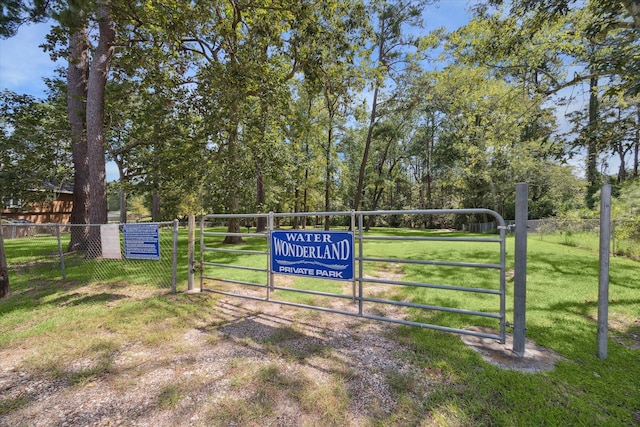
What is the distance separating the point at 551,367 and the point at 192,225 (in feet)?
17.4

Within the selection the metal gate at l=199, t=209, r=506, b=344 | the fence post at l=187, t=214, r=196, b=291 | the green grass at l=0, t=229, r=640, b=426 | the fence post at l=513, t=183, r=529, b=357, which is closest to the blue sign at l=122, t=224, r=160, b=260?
the fence post at l=187, t=214, r=196, b=291

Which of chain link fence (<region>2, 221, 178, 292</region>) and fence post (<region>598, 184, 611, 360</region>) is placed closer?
fence post (<region>598, 184, 611, 360</region>)

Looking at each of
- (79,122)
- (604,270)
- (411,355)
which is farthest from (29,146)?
(604,270)

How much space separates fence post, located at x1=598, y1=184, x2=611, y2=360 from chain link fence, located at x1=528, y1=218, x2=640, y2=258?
2137 millimetres

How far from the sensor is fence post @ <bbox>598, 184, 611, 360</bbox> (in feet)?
8.81

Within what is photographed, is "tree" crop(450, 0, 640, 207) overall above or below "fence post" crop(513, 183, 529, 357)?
above

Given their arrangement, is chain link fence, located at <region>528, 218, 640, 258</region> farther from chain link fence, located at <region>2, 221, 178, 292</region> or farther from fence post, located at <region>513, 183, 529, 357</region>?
chain link fence, located at <region>2, 221, 178, 292</region>

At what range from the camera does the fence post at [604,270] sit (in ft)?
8.81

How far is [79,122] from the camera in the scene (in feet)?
33.0

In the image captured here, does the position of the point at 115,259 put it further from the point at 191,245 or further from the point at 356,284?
the point at 356,284

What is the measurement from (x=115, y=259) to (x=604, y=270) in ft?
26.2

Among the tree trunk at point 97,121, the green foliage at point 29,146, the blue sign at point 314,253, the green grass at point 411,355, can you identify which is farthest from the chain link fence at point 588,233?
the green foliage at point 29,146

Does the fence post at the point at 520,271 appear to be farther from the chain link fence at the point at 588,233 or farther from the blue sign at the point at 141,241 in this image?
the blue sign at the point at 141,241

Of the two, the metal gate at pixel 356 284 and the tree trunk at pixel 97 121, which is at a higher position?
the tree trunk at pixel 97 121
